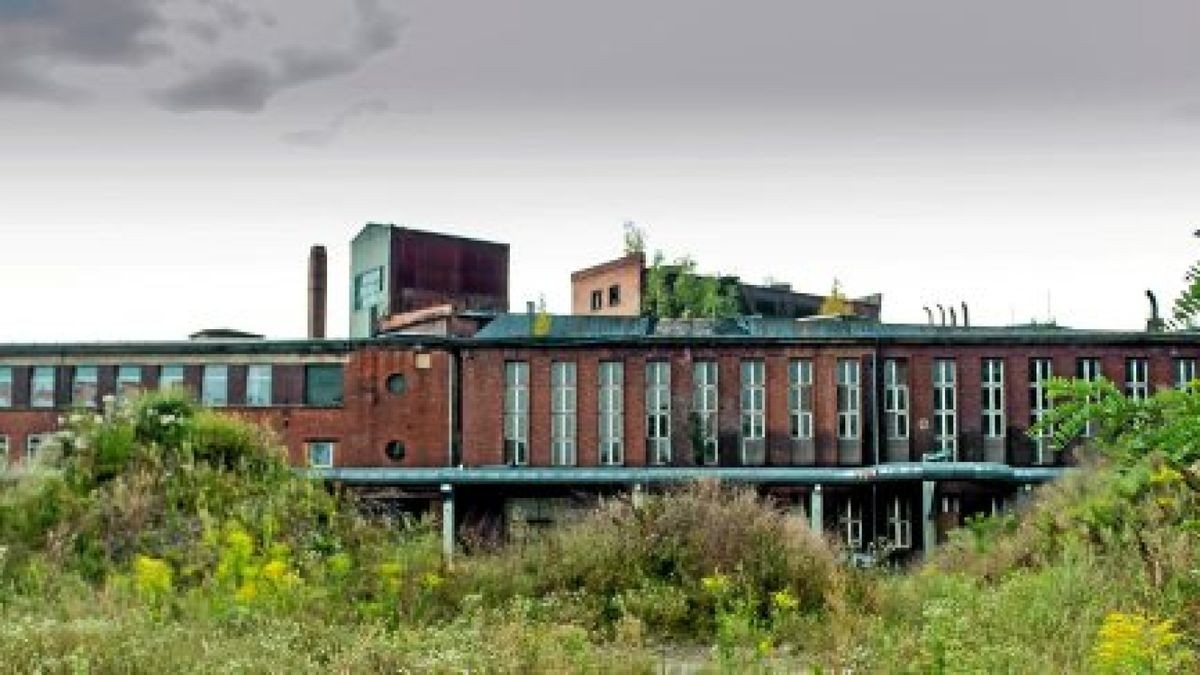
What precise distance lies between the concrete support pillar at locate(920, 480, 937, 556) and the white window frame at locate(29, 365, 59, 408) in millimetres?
28636

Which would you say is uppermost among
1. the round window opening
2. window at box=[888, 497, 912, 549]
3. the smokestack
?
the smokestack

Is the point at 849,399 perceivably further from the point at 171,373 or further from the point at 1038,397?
the point at 171,373

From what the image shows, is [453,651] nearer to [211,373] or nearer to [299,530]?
[299,530]

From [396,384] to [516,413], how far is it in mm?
4049

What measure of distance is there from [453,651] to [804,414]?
38.0 meters

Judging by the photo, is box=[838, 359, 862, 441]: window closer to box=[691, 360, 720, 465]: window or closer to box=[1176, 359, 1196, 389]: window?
box=[691, 360, 720, 465]: window

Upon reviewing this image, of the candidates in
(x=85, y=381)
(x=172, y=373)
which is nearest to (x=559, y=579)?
(x=172, y=373)

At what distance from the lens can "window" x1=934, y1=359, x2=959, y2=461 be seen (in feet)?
155

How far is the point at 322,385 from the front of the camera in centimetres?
4969

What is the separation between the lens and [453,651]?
10.2m

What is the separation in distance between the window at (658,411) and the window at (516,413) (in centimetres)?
387

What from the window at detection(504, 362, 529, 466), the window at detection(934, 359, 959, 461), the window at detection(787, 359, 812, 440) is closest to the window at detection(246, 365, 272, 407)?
the window at detection(504, 362, 529, 466)

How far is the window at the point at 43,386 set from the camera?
50688 mm

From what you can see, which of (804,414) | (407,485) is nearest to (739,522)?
(407,485)
